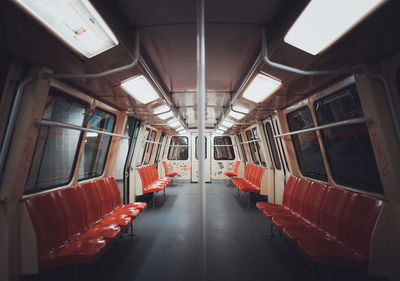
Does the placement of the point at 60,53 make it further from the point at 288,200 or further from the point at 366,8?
the point at 288,200

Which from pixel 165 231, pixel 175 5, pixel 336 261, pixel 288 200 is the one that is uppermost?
pixel 175 5

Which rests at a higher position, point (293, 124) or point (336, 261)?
point (293, 124)

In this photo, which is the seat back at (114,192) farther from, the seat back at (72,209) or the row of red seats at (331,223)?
the row of red seats at (331,223)

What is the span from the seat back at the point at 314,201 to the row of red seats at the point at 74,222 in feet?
9.89

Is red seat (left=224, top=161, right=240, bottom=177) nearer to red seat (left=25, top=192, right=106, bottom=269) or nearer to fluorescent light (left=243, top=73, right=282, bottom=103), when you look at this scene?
fluorescent light (left=243, top=73, right=282, bottom=103)

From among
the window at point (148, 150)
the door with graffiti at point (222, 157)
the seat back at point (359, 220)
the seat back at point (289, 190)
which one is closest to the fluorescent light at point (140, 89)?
the seat back at point (359, 220)

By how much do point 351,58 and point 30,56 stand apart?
314cm

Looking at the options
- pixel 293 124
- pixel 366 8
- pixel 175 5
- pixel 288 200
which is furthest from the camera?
pixel 293 124

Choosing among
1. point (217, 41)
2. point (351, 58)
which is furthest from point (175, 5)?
point (351, 58)

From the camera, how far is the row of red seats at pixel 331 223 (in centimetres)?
213

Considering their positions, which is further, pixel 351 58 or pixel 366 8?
pixel 351 58

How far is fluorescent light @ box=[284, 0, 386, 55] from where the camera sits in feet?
4.23

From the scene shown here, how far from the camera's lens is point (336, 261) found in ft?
6.82

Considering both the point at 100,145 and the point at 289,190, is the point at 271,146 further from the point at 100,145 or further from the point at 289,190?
the point at 100,145
